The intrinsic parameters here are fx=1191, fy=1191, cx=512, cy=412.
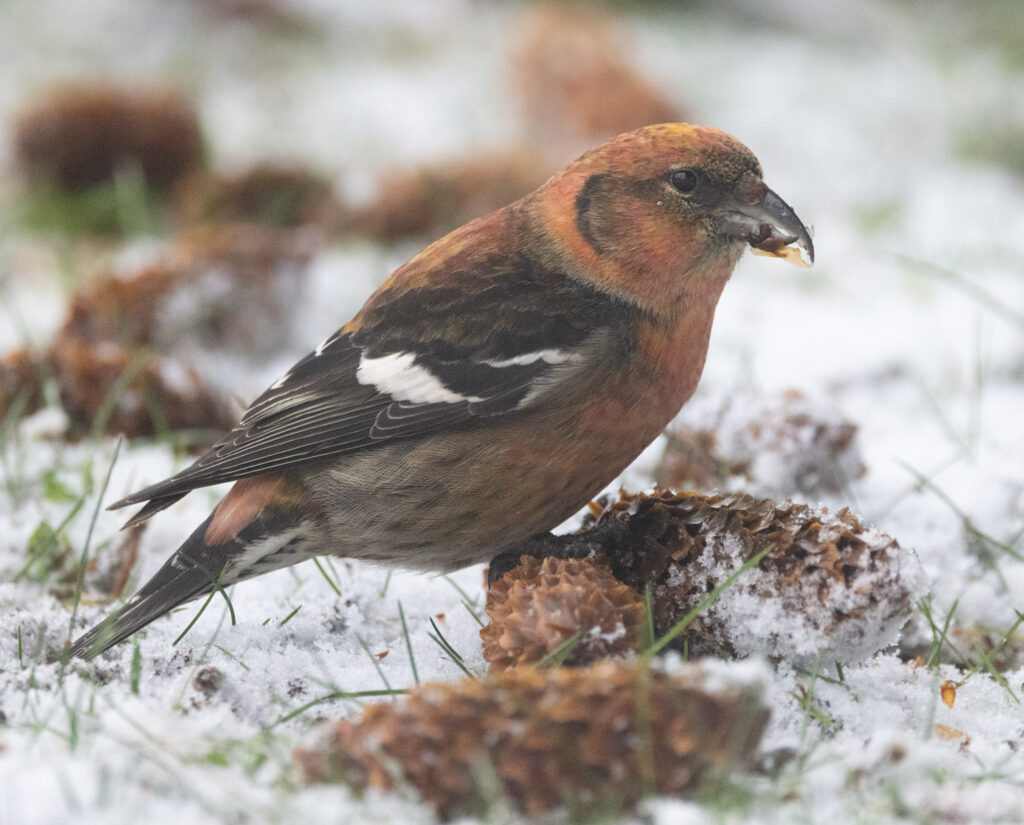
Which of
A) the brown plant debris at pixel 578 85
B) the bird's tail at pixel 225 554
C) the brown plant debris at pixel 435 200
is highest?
the brown plant debris at pixel 578 85

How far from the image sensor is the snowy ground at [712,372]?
70.7 inches

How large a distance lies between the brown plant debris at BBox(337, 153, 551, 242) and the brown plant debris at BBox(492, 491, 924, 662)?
11.6ft

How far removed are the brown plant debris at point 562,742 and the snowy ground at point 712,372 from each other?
0.05m

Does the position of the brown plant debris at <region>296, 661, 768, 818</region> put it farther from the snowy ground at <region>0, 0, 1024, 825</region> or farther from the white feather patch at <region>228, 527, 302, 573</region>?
the white feather patch at <region>228, 527, 302, 573</region>

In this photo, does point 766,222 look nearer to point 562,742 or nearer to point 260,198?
point 562,742

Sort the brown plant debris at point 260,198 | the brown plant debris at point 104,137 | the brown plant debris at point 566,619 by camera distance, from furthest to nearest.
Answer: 1. the brown plant debris at point 104,137
2. the brown plant debris at point 260,198
3. the brown plant debris at point 566,619

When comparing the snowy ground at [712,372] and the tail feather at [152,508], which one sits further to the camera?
the tail feather at [152,508]

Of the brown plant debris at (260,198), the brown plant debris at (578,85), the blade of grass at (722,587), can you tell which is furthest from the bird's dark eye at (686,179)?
Answer: the brown plant debris at (578,85)

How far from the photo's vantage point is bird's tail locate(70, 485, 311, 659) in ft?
8.24

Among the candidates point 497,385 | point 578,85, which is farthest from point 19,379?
point 578,85

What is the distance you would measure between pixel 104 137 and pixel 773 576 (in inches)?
207

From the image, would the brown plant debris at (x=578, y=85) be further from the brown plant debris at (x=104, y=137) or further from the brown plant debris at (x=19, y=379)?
the brown plant debris at (x=19, y=379)

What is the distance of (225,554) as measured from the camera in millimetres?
2627

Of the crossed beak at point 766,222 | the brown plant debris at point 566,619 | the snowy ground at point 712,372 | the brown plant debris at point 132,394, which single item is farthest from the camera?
the brown plant debris at point 132,394
